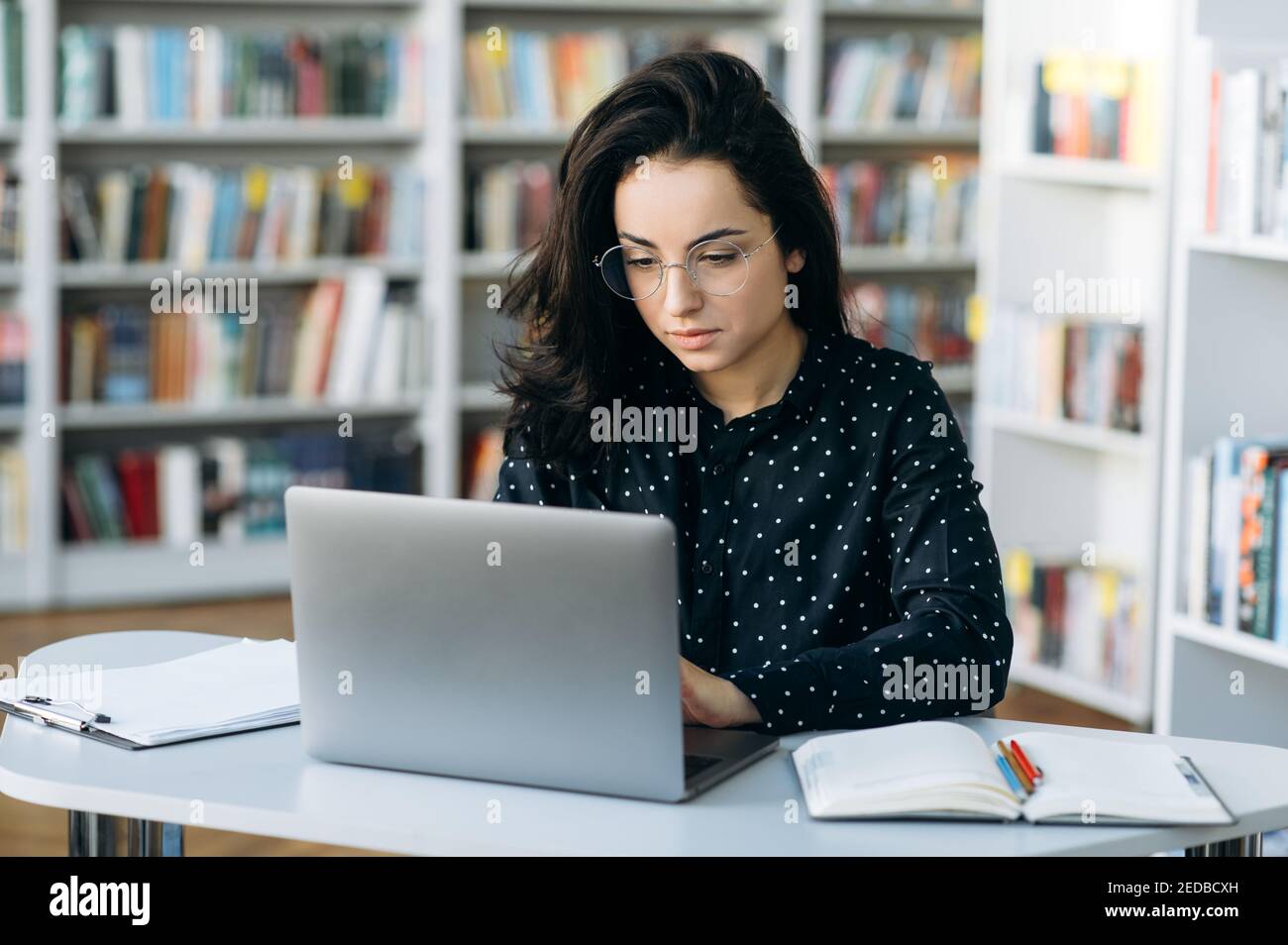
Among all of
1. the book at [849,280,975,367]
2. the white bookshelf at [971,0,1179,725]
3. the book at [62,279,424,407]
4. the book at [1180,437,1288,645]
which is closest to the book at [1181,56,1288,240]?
the book at [1180,437,1288,645]

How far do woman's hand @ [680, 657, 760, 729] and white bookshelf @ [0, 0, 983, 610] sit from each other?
312 centimetres

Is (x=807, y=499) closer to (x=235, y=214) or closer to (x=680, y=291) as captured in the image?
(x=680, y=291)

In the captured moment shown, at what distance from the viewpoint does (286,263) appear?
4.39 m

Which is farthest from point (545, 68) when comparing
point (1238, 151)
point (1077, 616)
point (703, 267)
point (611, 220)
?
point (703, 267)

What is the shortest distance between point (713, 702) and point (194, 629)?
300cm

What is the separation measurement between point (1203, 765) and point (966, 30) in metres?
4.20

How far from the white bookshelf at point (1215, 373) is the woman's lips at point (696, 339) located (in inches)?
41.8

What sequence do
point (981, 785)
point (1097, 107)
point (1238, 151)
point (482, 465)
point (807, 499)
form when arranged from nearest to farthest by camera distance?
1. point (981, 785)
2. point (807, 499)
3. point (1238, 151)
4. point (1097, 107)
5. point (482, 465)

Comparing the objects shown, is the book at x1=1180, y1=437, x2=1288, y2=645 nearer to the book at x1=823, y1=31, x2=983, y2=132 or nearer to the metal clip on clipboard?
the metal clip on clipboard

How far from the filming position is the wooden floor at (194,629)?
2744 mm

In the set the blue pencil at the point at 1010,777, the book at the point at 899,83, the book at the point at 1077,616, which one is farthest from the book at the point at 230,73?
the blue pencil at the point at 1010,777

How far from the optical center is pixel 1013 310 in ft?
12.3

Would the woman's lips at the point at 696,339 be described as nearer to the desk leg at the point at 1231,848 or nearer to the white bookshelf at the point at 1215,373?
the desk leg at the point at 1231,848
